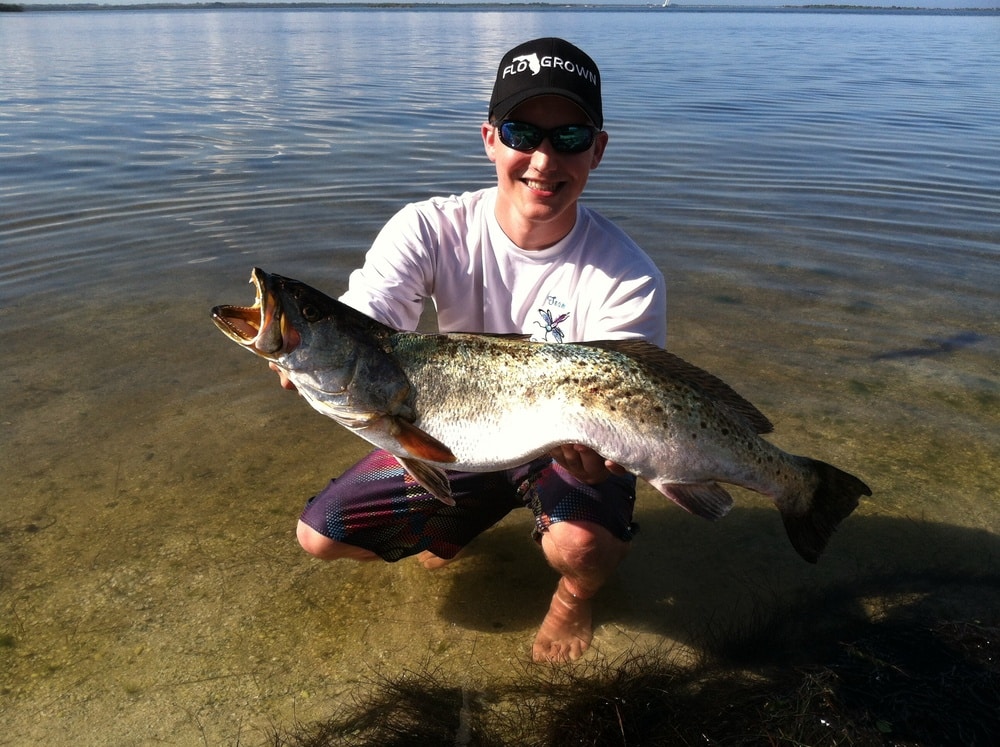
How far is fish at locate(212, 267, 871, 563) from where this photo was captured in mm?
2955

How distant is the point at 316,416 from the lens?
18.7 ft

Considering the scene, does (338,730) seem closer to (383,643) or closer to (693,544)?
(383,643)

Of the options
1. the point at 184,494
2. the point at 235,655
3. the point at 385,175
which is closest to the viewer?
the point at 235,655

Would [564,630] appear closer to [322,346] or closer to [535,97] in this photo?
[322,346]

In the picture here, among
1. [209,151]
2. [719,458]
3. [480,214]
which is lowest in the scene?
[209,151]

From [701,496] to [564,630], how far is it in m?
0.99

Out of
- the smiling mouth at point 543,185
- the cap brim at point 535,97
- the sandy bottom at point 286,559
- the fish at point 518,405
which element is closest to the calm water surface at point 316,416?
the sandy bottom at point 286,559

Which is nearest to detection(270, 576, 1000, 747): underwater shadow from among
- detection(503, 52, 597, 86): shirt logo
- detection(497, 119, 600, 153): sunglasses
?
detection(497, 119, 600, 153): sunglasses

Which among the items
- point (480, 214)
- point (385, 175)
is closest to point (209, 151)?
point (385, 175)

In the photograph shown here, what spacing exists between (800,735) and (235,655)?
2.35 meters

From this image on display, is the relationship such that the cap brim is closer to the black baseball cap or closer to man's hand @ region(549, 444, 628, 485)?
the black baseball cap

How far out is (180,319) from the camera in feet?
23.5

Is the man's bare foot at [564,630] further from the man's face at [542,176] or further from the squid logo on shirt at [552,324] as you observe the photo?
the man's face at [542,176]

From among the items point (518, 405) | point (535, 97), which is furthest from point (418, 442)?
point (535, 97)
